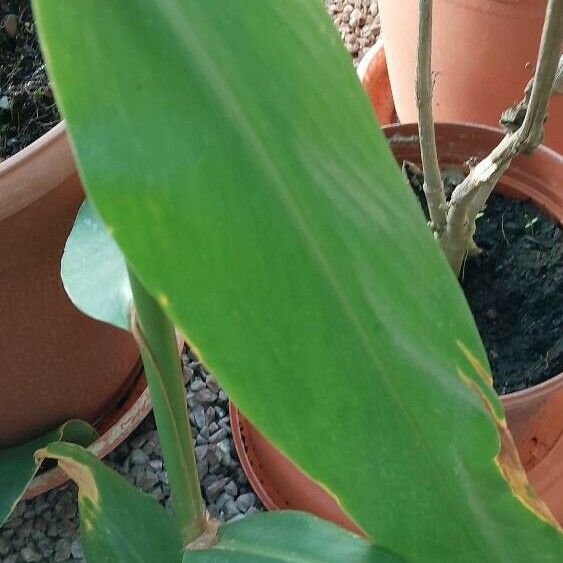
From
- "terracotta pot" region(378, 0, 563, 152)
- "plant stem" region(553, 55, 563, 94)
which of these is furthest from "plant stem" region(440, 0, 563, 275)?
"terracotta pot" region(378, 0, 563, 152)

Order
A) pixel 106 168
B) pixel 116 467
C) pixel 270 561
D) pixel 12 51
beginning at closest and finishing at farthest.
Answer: pixel 106 168
pixel 270 561
pixel 12 51
pixel 116 467

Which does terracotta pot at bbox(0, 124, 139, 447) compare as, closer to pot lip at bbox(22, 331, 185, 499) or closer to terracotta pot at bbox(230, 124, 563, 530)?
pot lip at bbox(22, 331, 185, 499)

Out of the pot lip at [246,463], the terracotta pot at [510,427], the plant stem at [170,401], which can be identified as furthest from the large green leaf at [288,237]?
the pot lip at [246,463]

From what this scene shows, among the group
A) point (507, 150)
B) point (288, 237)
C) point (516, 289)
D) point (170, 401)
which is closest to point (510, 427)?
point (516, 289)

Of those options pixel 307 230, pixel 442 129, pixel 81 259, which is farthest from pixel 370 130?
pixel 442 129

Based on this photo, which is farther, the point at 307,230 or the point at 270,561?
the point at 270,561

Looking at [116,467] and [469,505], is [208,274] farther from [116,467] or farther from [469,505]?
[116,467]

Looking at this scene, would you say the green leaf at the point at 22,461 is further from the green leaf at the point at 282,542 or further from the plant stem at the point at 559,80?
the plant stem at the point at 559,80
